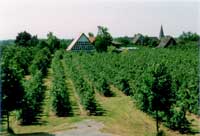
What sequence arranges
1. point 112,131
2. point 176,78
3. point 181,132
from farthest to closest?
point 176,78
point 181,132
point 112,131

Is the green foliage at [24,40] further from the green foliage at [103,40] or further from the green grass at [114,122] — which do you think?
the green grass at [114,122]

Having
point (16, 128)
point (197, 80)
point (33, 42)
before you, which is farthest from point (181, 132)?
point (33, 42)

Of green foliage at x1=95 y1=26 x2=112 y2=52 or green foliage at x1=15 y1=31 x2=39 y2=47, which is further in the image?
green foliage at x1=15 y1=31 x2=39 y2=47

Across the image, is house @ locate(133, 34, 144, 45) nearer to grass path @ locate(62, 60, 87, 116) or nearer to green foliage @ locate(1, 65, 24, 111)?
grass path @ locate(62, 60, 87, 116)

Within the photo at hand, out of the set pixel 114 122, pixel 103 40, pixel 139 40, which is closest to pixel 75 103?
pixel 114 122

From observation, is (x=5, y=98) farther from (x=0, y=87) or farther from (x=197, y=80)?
(x=197, y=80)

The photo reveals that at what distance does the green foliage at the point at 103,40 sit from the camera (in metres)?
108

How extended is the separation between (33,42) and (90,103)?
95.8m

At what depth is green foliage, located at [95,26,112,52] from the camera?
356ft

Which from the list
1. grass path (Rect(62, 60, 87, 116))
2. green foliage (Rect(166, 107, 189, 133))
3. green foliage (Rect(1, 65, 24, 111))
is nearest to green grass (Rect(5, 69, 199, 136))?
grass path (Rect(62, 60, 87, 116))

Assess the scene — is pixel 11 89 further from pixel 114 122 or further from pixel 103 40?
pixel 103 40

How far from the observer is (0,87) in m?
25.1

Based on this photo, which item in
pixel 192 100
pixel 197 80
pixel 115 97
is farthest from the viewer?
pixel 115 97

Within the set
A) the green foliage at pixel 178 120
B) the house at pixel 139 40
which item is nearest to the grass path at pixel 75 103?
the green foliage at pixel 178 120
